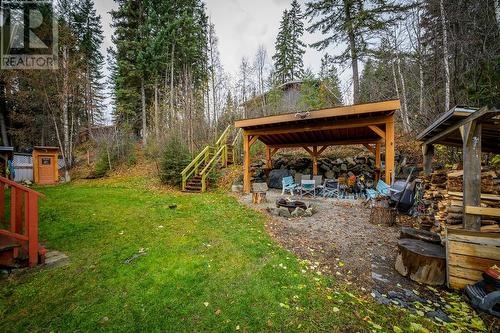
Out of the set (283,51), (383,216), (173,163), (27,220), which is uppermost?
(283,51)

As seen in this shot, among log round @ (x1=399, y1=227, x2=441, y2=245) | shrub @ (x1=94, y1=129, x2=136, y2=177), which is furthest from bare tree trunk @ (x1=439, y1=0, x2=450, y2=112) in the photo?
shrub @ (x1=94, y1=129, x2=136, y2=177)

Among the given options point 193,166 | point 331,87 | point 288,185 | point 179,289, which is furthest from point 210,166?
point 331,87

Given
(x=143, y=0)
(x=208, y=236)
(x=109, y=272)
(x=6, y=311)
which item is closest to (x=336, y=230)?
(x=208, y=236)

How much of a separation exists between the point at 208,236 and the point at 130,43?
55.5ft

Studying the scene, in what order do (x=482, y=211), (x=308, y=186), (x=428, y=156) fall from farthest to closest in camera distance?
(x=308, y=186) < (x=428, y=156) < (x=482, y=211)

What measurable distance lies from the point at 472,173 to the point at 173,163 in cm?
967

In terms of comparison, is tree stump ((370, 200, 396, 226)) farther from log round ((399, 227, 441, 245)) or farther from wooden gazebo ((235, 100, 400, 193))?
wooden gazebo ((235, 100, 400, 193))

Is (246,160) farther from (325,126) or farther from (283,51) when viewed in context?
(283,51)

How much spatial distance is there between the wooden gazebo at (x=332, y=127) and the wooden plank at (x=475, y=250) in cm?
415

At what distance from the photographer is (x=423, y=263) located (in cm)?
287

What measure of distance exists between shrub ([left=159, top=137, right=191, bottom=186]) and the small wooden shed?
27.1 feet

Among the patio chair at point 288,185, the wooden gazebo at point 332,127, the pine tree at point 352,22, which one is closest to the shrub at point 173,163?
the wooden gazebo at point 332,127

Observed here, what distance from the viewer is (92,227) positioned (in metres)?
4.86

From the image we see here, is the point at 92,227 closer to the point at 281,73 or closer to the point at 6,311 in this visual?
the point at 6,311
